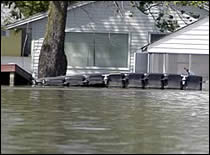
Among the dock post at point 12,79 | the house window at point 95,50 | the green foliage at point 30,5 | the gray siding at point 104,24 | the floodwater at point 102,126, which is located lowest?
the floodwater at point 102,126

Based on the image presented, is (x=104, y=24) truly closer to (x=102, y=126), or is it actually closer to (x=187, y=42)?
(x=187, y=42)

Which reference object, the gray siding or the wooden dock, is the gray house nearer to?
the gray siding

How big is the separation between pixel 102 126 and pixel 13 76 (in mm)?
11730

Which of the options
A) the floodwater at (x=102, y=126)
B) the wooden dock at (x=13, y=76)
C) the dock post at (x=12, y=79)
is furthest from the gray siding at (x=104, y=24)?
the floodwater at (x=102, y=126)

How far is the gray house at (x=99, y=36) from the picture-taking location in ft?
94.7

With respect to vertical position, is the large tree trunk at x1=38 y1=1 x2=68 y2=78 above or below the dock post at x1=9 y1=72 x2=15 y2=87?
above

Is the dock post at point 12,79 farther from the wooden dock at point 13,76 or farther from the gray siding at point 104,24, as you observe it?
the gray siding at point 104,24

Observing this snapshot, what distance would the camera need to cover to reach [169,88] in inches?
903

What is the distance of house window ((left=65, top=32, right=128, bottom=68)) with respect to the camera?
28.9 meters

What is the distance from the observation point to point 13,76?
22266 millimetres

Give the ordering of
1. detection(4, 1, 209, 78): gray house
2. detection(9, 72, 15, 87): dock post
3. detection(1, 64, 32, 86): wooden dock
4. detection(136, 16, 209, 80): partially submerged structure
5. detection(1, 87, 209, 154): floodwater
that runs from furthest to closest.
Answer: detection(4, 1, 209, 78): gray house → detection(136, 16, 209, 80): partially submerged structure → detection(9, 72, 15, 87): dock post → detection(1, 64, 32, 86): wooden dock → detection(1, 87, 209, 154): floodwater

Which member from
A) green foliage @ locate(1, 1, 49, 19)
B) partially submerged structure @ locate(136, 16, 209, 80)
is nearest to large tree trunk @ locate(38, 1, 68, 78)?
partially submerged structure @ locate(136, 16, 209, 80)

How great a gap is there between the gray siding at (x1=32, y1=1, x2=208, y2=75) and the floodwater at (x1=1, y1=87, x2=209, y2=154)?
11.9 m

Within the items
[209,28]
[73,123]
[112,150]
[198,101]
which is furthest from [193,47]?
[112,150]
